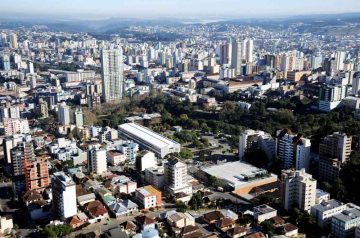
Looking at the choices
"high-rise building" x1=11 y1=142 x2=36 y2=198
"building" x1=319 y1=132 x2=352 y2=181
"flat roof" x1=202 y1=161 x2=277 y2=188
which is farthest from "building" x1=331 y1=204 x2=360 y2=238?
"high-rise building" x1=11 y1=142 x2=36 y2=198

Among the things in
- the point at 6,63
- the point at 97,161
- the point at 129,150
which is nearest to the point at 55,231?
the point at 97,161

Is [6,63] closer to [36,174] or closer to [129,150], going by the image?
[129,150]

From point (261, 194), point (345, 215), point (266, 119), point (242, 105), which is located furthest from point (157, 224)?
point (242, 105)

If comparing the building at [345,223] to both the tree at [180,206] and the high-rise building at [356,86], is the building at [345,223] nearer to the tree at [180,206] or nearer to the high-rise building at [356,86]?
the tree at [180,206]

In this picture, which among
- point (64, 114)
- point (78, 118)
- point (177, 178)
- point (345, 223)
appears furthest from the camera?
point (78, 118)

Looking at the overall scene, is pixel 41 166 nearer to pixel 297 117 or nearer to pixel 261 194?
pixel 261 194

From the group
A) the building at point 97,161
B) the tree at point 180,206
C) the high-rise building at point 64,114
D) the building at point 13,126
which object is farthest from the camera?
the high-rise building at point 64,114

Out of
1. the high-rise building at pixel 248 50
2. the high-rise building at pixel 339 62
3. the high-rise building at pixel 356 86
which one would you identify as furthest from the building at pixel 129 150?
the high-rise building at pixel 248 50
